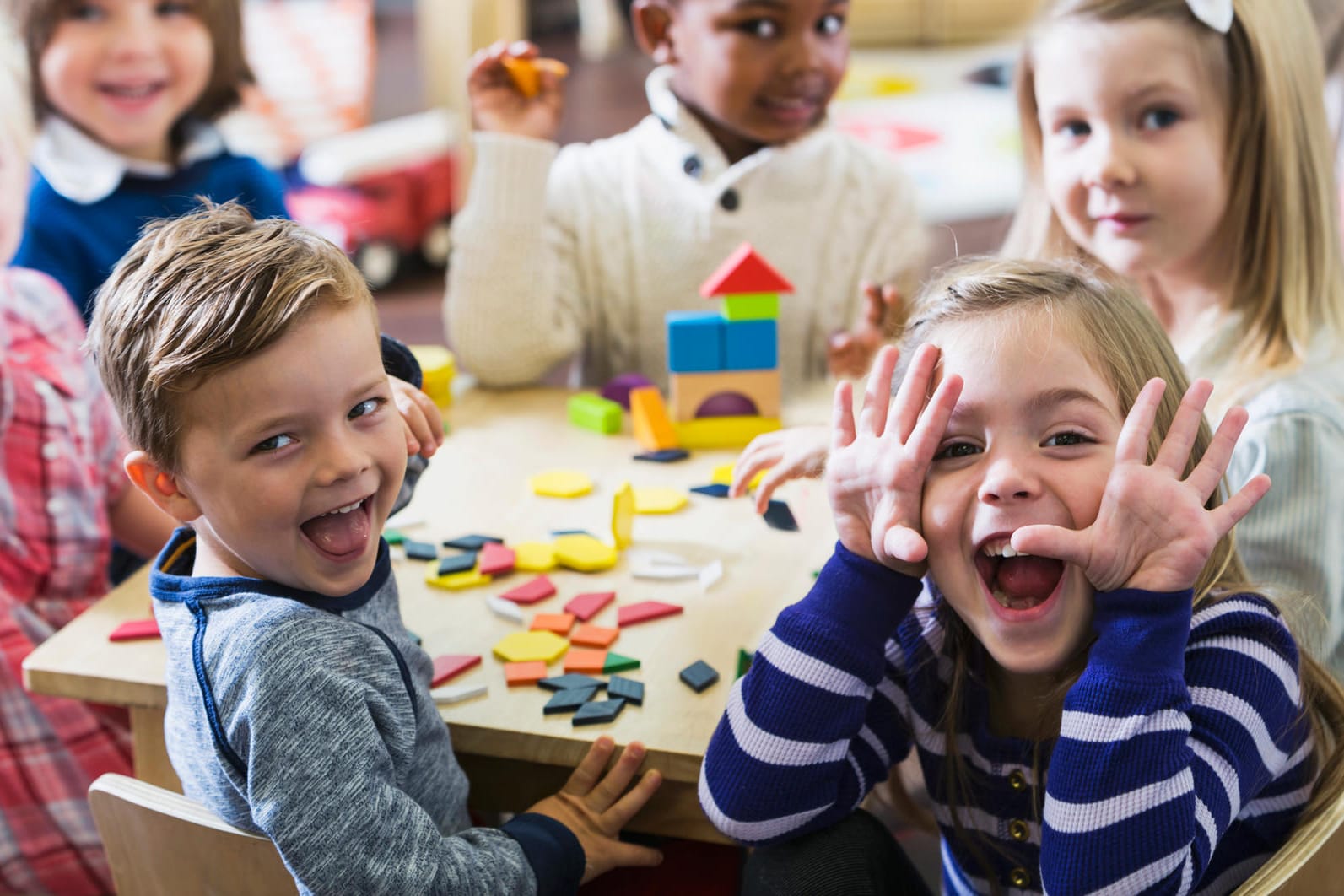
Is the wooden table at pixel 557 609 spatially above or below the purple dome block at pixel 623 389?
below

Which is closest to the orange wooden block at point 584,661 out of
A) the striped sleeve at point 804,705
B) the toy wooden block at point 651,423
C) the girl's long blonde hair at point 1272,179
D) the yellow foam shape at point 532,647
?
the yellow foam shape at point 532,647

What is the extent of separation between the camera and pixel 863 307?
1.50 m

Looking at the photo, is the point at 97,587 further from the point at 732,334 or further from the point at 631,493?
the point at 732,334

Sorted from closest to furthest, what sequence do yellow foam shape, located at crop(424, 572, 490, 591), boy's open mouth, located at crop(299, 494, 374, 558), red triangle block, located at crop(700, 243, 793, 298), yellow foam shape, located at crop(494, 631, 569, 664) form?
boy's open mouth, located at crop(299, 494, 374, 558) < yellow foam shape, located at crop(494, 631, 569, 664) < yellow foam shape, located at crop(424, 572, 490, 591) < red triangle block, located at crop(700, 243, 793, 298)

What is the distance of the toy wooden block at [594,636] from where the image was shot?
1.02 m

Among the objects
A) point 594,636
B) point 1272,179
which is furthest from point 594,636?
point 1272,179

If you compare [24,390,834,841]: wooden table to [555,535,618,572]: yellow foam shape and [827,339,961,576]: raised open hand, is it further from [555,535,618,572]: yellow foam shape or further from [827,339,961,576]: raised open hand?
[827,339,961,576]: raised open hand

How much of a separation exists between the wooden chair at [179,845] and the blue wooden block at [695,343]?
27.5 inches

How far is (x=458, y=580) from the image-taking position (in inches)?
44.2

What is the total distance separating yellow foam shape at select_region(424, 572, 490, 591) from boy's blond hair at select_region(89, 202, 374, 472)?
0.29 metres

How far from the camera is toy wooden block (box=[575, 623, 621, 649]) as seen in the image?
40.1 inches

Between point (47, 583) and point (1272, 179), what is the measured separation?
126 centimetres

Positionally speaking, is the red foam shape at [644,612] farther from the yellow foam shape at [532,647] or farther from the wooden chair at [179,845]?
the wooden chair at [179,845]

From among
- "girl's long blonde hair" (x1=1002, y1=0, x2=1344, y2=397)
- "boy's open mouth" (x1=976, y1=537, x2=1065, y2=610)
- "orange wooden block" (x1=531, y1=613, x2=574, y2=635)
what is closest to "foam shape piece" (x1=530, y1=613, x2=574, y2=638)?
"orange wooden block" (x1=531, y1=613, x2=574, y2=635)
